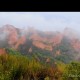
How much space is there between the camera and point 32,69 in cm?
204

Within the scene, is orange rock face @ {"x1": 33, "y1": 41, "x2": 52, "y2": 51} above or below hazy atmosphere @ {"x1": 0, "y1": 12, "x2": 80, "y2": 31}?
below

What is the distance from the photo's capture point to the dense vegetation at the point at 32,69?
199 centimetres

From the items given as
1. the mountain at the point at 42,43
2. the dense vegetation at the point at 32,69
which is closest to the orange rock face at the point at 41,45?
the mountain at the point at 42,43

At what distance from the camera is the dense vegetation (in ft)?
6.52

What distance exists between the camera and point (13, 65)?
6.70 feet

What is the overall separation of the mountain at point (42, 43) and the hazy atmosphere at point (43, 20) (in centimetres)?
4

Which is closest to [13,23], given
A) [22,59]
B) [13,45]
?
[13,45]

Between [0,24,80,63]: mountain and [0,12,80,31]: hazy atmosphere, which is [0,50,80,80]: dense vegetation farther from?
[0,12,80,31]: hazy atmosphere

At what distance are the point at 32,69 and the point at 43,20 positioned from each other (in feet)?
1.49

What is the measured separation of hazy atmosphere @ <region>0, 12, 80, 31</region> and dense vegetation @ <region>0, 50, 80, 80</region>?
30 cm

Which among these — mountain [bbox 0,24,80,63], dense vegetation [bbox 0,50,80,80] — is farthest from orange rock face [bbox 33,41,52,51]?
dense vegetation [bbox 0,50,80,80]

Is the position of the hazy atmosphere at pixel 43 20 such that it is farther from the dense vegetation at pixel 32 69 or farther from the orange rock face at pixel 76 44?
the dense vegetation at pixel 32 69

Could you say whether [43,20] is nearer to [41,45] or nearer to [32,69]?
[41,45]
